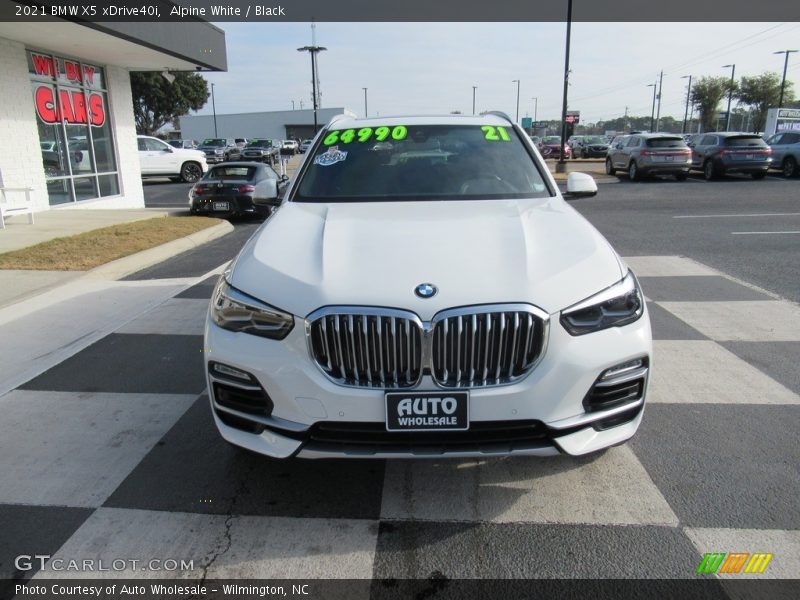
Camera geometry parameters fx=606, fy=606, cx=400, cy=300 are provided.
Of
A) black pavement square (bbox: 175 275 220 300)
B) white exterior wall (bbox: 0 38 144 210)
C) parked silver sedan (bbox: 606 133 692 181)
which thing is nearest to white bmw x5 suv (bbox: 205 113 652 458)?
black pavement square (bbox: 175 275 220 300)

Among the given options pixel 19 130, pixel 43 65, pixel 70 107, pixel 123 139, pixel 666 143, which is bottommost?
pixel 666 143

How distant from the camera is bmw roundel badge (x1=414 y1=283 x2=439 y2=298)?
8.33 ft

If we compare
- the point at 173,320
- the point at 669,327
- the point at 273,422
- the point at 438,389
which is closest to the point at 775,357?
the point at 669,327

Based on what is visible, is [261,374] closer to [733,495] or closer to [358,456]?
[358,456]

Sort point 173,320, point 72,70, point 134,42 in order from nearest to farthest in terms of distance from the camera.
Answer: point 173,320, point 134,42, point 72,70

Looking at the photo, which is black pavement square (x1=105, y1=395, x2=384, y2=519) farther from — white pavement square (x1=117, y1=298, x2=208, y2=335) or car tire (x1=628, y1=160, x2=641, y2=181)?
car tire (x1=628, y1=160, x2=641, y2=181)

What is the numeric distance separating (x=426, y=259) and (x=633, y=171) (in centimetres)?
2079

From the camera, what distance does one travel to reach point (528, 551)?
254 cm

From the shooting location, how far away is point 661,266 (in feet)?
26.1

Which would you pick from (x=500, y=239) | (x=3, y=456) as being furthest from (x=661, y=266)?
(x=3, y=456)

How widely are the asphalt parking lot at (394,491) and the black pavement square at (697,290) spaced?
150 centimetres

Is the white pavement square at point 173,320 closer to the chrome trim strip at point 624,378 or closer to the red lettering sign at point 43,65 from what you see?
the chrome trim strip at point 624,378

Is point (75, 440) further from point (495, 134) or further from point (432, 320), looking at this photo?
point (495, 134)

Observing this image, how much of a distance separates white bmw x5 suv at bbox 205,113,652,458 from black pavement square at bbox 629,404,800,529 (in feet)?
1.84
